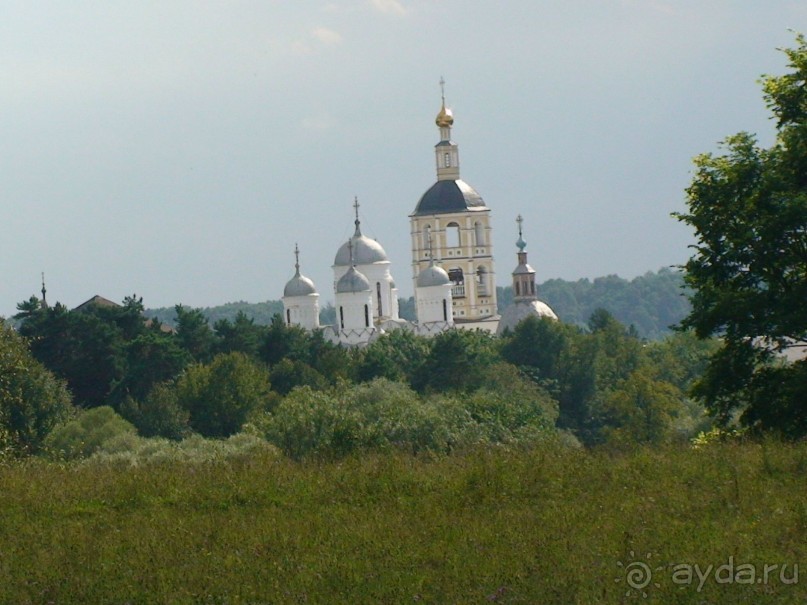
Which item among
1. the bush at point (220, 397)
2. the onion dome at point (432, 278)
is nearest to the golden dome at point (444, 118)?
the onion dome at point (432, 278)

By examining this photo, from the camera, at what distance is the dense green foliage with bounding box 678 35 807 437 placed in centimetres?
2036

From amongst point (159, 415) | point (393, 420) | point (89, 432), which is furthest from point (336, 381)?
point (393, 420)

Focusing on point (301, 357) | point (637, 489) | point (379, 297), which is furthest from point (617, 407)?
point (637, 489)

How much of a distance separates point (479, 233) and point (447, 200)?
3.60 metres

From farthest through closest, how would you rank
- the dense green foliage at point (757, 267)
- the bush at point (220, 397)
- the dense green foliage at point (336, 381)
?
the bush at point (220, 397), the dense green foliage at point (336, 381), the dense green foliage at point (757, 267)

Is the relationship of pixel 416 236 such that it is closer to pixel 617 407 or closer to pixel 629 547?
pixel 617 407

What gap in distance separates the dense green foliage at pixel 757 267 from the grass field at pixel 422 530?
5.15 m

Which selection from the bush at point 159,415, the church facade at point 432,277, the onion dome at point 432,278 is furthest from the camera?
the onion dome at point 432,278

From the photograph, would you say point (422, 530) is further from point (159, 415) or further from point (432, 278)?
point (432, 278)

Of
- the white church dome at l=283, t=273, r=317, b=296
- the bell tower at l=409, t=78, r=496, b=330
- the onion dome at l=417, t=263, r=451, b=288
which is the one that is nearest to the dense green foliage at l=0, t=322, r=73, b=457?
the white church dome at l=283, t=273, r=317, b=296

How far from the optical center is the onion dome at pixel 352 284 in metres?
115

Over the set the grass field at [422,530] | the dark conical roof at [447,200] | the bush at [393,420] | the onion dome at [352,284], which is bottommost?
the grass field at [422,530]

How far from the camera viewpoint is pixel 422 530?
1310 cm

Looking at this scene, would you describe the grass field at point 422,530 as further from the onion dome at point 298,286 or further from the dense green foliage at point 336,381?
the onion dome at point 298,286
